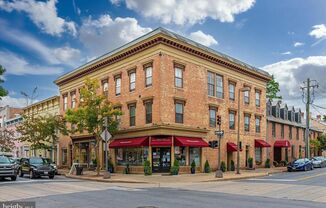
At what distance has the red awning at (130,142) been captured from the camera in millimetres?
30734

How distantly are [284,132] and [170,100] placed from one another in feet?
89.3

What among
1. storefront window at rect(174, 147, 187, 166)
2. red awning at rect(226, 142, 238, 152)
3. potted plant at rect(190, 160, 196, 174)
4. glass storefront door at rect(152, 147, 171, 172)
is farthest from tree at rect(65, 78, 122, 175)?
red awning at rect(226, 142, 238, 152)

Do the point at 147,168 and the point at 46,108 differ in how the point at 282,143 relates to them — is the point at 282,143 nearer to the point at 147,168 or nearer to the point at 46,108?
the point at 147,168

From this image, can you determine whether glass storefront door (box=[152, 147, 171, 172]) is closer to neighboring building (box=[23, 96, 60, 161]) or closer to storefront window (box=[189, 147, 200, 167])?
storefront window (box=[189, 147, 200, 167])

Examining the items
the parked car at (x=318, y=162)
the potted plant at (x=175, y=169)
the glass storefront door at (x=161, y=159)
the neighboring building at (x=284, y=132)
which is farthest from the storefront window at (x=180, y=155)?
the neighboring building at (x=284, y=132)

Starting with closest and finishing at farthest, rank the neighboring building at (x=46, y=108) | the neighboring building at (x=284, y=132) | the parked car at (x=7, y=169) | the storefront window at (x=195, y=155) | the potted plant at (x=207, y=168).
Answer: the parked car at (x=7, y=169) < the storefront window at (x=195, y=155) < the potted plant at (x=207, y=168) < the neighboring building at (x=284, y=132) < the neighboring building at (x=46, y=108)

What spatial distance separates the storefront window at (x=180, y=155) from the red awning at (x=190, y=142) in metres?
1.03

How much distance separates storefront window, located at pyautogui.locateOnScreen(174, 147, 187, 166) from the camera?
31469mm

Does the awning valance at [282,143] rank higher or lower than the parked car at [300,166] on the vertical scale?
higher

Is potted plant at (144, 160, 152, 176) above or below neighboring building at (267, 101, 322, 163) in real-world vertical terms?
below

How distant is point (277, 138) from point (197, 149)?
20.3 metres

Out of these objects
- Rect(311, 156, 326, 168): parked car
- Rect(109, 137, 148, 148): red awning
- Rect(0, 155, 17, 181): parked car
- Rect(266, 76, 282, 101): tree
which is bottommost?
Rect(311, 156, 326, 168): parked car

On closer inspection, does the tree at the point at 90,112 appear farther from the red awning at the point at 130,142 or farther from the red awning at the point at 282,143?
the red awning at the point at 282,143

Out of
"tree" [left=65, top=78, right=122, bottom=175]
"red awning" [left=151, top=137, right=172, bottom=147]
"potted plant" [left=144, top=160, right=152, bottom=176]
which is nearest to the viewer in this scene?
"potted plant" [left=144, top=160, right=152, bottom=176]
